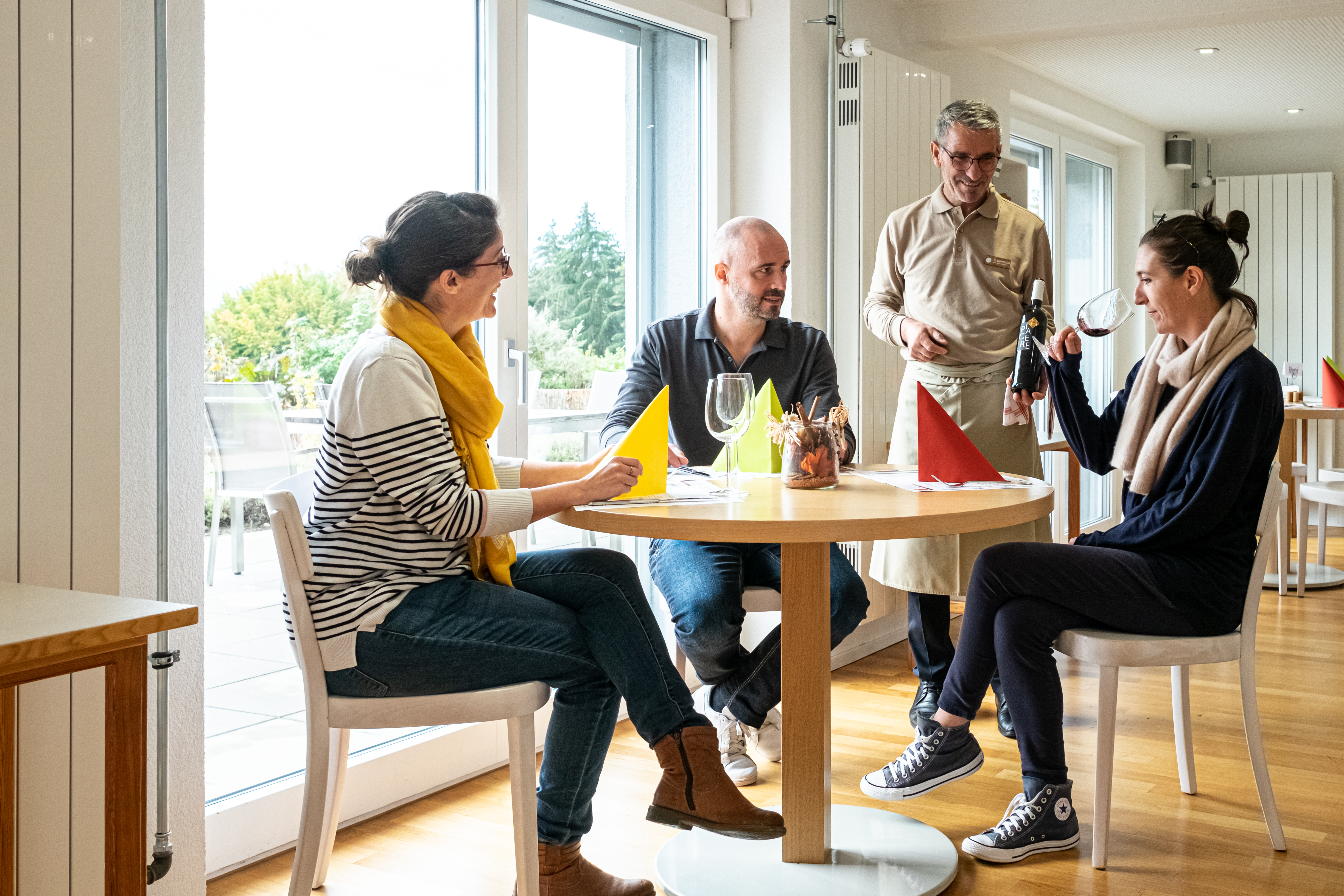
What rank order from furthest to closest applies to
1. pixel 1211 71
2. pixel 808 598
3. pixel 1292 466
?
pixel 1211 71, pixel 1292 466, pixel 808 598

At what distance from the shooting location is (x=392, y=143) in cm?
272

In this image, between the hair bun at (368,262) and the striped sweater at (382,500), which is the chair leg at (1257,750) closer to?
the striped sweater at (382,500)

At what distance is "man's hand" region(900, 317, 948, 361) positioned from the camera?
2.93 m

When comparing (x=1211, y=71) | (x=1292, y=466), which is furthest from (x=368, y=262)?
(x=1211, y=71)

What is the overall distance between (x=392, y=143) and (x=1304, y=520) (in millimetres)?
4250

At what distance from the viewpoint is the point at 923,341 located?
2928 millimetres

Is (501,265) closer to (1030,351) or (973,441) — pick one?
(1030,351)

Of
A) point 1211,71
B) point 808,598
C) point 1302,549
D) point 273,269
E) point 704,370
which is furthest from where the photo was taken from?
point 1211,71

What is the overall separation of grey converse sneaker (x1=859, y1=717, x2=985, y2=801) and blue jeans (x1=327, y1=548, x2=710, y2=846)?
2.57 feet

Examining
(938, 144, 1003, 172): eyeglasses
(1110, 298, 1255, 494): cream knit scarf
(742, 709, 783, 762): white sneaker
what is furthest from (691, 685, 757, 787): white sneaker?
(938, 144, 1003, 172): eyeglasses

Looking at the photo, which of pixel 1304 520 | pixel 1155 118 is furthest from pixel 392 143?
pixel 1155 118

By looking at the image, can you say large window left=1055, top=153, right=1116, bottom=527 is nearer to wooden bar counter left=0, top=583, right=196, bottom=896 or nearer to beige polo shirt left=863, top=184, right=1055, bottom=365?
beige polo shirt left=863, top=184, right=1055, bottom=365

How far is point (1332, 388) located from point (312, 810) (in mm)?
5298

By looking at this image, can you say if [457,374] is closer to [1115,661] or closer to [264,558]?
[264,558]
